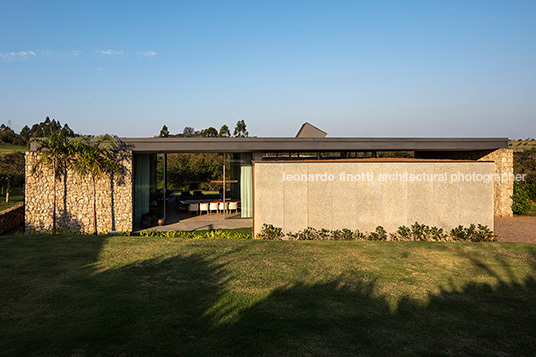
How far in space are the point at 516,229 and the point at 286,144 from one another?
9.63 meters

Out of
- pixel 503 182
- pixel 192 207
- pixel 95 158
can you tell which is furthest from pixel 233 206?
pixel 503 182

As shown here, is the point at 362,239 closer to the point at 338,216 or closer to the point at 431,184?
the point at 338,216

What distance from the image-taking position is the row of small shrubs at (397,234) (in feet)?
36.6

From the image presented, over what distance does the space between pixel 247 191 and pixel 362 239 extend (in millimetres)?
6452

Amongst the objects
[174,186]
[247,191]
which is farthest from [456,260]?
[174,186]

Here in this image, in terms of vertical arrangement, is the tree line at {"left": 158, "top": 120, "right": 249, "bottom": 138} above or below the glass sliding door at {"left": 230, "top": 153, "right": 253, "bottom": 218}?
above

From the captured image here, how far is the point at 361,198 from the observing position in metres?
11.3

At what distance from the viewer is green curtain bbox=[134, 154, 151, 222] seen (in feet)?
48.5

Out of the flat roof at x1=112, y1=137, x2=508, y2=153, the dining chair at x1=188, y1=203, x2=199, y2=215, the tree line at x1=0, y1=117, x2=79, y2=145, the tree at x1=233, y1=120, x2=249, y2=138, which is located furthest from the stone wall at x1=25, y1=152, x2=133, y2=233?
the tree at x1=233, y1=120, x2=249, y2=138

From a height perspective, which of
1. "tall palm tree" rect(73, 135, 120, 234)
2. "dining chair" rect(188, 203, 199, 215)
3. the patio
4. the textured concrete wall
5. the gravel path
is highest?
"tall palm tree" rect(73, 135, 120, 234)

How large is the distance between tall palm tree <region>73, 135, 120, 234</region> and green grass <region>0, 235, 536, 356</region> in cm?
355

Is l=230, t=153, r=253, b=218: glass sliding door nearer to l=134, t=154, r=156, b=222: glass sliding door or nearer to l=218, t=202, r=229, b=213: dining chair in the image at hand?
l=218, t=202, r=229, b=213: dining chair

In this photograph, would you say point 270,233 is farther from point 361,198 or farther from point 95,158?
point 95,158

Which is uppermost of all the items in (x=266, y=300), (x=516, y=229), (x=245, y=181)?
(x=245, y=181)
